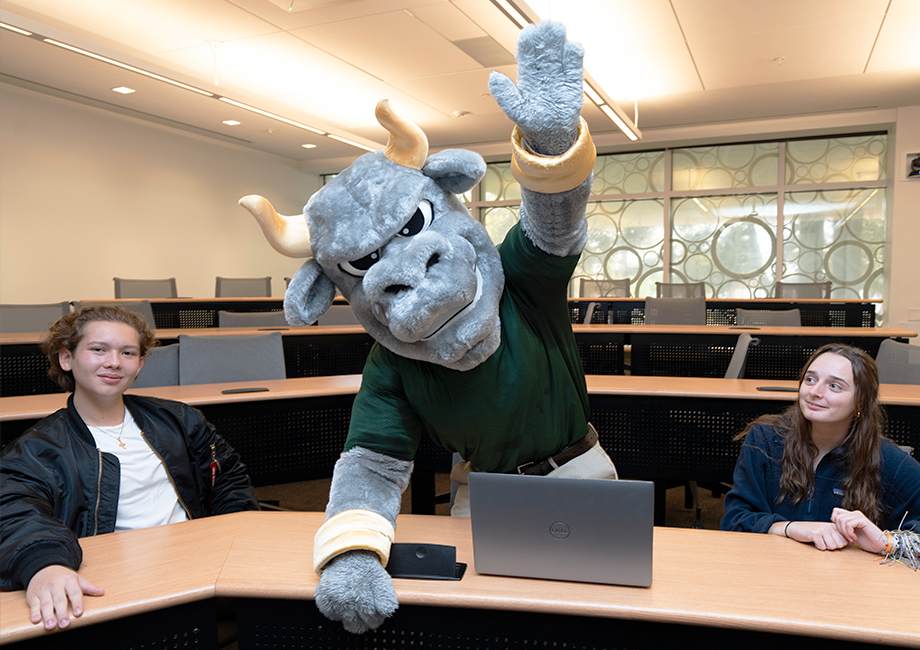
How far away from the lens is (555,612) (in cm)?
103

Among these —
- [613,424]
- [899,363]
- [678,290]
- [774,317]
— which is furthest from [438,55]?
[899,363]

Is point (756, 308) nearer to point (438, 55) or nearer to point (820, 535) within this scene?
point (438, 55)

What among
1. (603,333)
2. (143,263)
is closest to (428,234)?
(603,333)

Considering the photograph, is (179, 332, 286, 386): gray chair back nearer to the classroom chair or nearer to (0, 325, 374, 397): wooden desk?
(0, 325, 374, 397): wooden desk

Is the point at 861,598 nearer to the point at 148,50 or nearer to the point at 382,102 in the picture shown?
the point at 382,102

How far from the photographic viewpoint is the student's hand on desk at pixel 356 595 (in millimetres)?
1000

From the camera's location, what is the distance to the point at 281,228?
3.56 feet

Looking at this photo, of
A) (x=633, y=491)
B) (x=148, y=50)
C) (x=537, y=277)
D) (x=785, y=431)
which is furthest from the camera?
(x=148, y=50)

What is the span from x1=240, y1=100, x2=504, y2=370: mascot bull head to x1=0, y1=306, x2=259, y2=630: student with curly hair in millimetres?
800

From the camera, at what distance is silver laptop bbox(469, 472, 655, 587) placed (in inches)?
38.2

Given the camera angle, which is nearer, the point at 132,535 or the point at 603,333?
the point at 132,535

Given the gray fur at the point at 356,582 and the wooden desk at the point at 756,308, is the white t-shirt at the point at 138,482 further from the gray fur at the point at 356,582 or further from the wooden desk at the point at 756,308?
the wooden desk at the point at 756,308

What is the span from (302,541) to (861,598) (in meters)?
1.02

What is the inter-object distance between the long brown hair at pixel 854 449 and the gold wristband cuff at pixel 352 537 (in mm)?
1070
